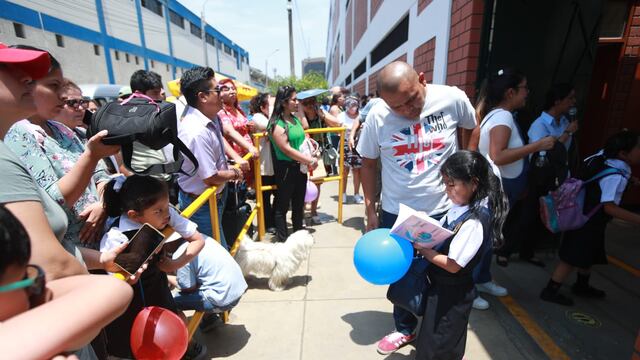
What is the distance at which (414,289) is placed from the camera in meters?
2.09

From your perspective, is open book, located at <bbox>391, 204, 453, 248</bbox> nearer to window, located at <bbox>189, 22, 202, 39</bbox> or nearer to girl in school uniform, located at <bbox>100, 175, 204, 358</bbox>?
girl in school uniform, located at <bbox>100, 175, 204, 358</bbox>

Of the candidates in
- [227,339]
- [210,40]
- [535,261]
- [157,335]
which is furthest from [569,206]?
[210,40]

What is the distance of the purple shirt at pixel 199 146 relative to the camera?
2494 mm

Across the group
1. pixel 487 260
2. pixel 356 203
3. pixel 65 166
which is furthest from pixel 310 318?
pixel 356 203

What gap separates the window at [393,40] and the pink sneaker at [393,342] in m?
6.57

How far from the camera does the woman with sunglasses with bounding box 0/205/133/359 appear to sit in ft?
2.22

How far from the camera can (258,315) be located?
117 inches

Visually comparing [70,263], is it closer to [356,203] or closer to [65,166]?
[65,166]

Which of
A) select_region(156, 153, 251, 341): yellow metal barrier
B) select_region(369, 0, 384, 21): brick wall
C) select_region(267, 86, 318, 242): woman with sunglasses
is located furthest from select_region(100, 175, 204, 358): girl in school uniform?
select_region(369, 0, 384, 21): brick wall

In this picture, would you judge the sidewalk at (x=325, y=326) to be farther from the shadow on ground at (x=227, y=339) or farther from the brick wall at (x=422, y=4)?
the brick wall at (x=422, y=4)

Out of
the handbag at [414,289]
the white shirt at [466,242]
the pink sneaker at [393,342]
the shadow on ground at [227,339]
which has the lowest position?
the shadow on ground at [227,339]

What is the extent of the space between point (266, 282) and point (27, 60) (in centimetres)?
296

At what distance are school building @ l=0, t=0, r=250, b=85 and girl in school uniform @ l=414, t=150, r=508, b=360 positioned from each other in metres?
17.2

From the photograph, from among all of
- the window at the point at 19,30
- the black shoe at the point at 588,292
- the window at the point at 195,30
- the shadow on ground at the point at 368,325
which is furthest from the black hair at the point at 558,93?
the window at the point at 195,30
